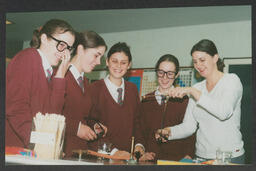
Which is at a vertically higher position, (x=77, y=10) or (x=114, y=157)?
(x=77, y=10)

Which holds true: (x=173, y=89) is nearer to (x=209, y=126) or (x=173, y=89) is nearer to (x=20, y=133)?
(x=209, y=126)

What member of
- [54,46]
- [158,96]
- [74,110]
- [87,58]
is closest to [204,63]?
[158,96]

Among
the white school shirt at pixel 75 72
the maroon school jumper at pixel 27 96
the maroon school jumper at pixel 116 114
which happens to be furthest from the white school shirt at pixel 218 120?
the maroon school jumper at pixel 27 96

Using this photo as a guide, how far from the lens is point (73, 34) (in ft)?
7.34

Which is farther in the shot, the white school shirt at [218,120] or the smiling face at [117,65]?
the smiling face at [117,65]

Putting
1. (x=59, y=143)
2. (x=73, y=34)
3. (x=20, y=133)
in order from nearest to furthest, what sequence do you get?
(x=59, y=143)
(x=20, y=133)
(x=73, y=34)

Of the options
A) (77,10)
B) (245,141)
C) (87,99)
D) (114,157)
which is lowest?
(114,157)

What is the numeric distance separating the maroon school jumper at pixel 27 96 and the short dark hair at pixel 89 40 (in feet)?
1.05

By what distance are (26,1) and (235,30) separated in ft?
5.37

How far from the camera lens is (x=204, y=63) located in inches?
86.9

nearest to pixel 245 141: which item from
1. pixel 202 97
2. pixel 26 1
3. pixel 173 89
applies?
pixel 202 97

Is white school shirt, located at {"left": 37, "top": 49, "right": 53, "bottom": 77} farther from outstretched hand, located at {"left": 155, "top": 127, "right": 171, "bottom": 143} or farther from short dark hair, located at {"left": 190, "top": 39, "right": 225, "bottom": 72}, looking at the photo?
short dark hair, located at {"left": 190, "top": 39, "right": 225, "bottom": 72}

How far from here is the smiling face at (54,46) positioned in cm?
220

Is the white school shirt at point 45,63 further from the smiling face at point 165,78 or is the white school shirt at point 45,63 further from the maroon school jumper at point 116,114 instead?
the smiling face at point 165,78
